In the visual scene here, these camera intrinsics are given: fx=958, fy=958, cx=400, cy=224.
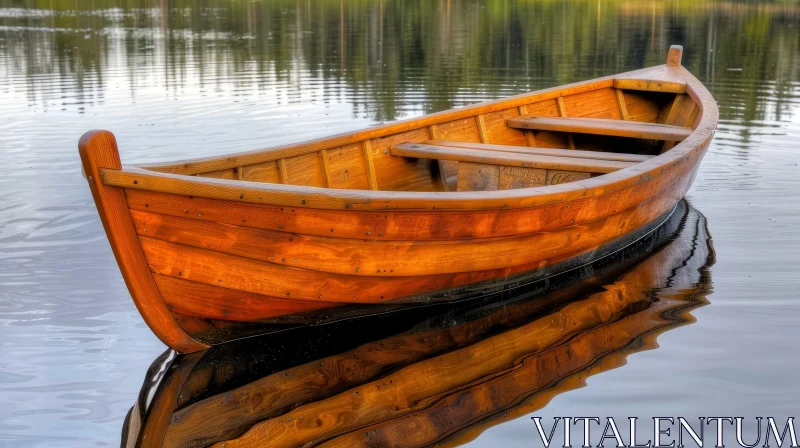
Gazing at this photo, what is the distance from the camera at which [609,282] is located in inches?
262

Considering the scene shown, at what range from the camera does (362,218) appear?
16.8 ft

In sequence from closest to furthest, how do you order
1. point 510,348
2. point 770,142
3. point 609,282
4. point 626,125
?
point 510,348 → point 609,282 → point 626,125 → point 770,142

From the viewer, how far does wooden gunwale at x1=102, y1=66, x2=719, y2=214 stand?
4.68 metres

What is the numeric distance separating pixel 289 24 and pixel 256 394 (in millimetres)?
26249

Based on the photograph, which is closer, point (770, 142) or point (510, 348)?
point (510, 348)

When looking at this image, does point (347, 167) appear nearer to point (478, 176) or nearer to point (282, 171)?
point (282, 171)

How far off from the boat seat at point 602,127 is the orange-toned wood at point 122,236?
4014mm

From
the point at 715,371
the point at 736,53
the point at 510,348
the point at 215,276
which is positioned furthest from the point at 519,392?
the point at 736,53

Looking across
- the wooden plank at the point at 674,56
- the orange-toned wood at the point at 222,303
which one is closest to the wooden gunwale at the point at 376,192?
the orange-toned wood at the point at 222,303

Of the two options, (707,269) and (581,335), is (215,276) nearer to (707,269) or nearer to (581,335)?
(581,335)

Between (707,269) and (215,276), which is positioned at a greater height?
(215,276)

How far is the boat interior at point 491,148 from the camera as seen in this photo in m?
6.40

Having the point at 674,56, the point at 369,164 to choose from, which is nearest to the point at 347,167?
the point at 369,164

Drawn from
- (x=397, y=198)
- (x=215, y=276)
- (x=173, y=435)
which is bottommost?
(x=173, y=435)
